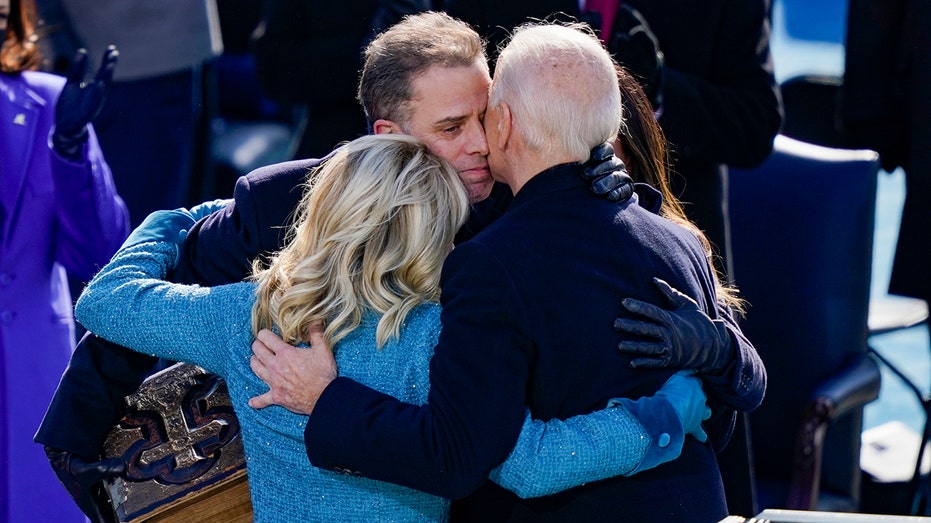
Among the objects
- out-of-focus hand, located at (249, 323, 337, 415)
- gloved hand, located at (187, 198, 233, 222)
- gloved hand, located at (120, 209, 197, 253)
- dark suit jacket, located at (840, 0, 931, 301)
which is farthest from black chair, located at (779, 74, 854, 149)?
out-of-focus hand, located at (249, 323, 337, 415)

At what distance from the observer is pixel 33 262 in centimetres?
271

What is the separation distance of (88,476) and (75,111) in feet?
3.21

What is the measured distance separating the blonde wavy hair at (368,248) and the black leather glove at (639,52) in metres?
1.21

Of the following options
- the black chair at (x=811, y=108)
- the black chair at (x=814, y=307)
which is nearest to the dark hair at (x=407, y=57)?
the black chair at (x=814, y=307)

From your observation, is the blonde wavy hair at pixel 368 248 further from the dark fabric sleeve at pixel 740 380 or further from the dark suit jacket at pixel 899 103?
the dark suit jacket at pixel 899 103

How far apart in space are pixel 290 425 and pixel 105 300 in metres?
0.39

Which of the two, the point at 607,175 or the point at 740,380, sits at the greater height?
the point at 607,175

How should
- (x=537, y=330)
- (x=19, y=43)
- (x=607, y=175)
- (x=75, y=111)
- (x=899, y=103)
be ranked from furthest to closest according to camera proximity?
(x=899, y=103) → (x=19, y=43) → (x=75, y=111) → (x=607, y=175) → (x=537, y=330)

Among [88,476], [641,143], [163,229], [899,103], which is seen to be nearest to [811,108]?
[899,103]

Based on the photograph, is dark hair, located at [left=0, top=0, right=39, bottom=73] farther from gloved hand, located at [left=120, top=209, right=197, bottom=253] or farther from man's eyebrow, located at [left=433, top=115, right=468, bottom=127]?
man's eyebrow, located at [left=433, top=115, right=468, bottom=127]

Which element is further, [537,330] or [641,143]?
[641,143]

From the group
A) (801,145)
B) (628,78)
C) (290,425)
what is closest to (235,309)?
(290,425)

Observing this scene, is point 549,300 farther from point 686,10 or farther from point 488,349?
point 686,10

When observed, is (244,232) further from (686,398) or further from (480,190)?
(686,398)
